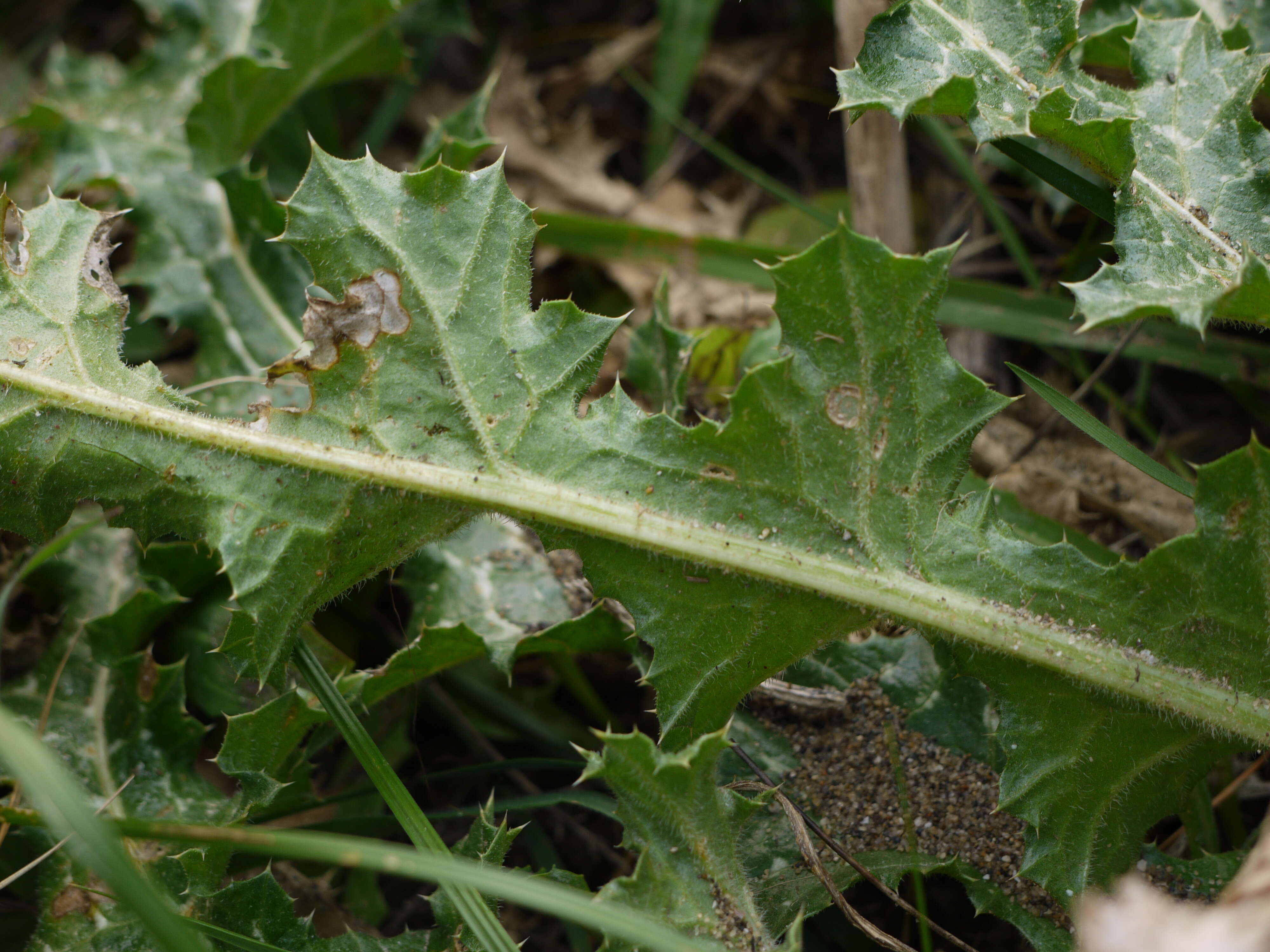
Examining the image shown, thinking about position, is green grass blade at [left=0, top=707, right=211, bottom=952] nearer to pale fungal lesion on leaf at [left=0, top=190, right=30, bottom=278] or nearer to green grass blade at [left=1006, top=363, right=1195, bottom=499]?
pale fungal lesion on leaf at [left=0, top=190, right=30, bottom=278]

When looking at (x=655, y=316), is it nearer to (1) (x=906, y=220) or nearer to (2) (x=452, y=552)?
(2) (x=452, y=552)

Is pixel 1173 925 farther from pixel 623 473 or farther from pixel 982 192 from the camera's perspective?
pixel 982 192

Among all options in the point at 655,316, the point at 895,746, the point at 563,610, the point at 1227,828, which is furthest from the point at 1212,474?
the point at 563,610

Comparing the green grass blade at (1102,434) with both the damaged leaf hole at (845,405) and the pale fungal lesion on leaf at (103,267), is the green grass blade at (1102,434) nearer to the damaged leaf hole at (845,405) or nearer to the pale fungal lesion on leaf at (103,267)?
the damaged leaf hole at (845,405)

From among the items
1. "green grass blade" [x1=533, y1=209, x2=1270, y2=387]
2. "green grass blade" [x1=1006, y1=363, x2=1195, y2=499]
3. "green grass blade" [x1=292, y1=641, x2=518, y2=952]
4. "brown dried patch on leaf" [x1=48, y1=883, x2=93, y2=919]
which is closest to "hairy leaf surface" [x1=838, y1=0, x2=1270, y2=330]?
"green grass blade" [x1=1006, y1=363, x2=1195, y2=499]

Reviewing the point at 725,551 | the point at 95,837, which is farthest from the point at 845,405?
the point at 95,837
